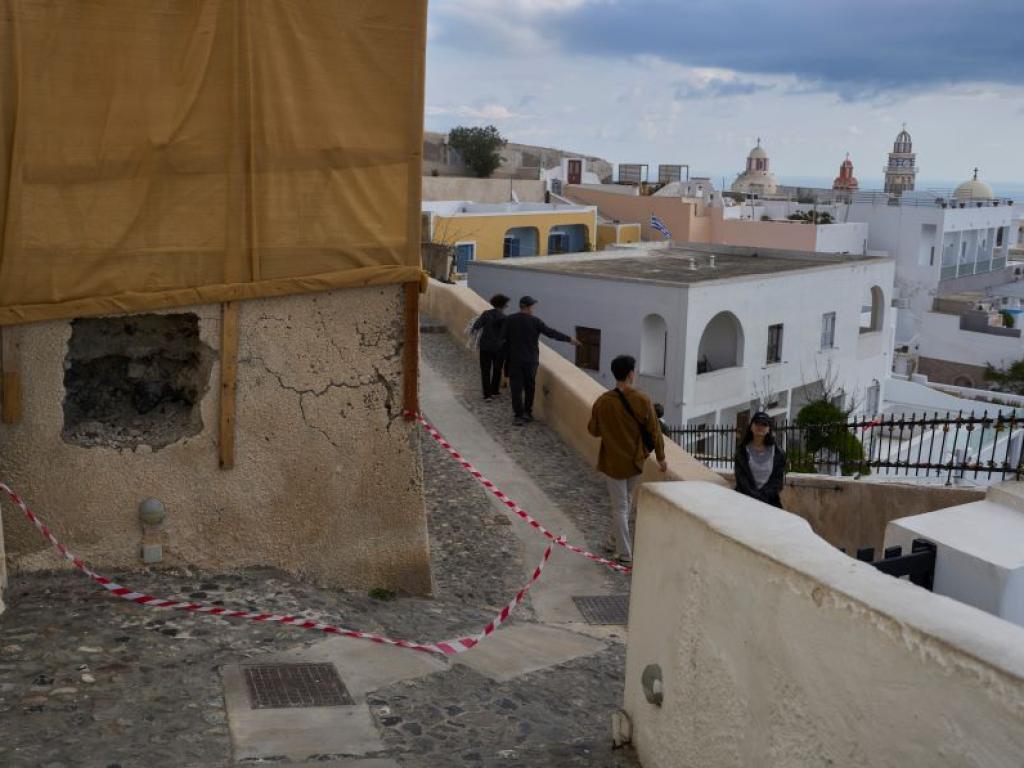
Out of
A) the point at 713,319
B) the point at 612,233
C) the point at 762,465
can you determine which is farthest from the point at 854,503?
the point at 612,233

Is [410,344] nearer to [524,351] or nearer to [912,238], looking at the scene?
[524,351]

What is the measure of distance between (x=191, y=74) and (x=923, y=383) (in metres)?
38.3

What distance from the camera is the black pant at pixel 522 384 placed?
39.5 feet

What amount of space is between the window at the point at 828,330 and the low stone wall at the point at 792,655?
30623mm

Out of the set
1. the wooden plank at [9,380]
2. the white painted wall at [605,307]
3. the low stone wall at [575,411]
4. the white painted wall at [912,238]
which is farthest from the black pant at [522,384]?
the white painted wall at [912,238]

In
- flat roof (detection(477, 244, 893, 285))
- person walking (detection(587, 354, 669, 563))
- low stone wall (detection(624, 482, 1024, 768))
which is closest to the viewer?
low stone wall (detection(624, 482, 1024, 768))

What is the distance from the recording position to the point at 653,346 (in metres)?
29.9

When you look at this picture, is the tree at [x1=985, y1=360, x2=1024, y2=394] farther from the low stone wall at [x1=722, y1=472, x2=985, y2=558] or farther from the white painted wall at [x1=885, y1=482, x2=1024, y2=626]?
the white painted wall at [x1=885, y1=482, x2=1024, y2=626]

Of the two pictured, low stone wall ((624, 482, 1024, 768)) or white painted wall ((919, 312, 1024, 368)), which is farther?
white painted wall ((919, 312, 1024, 368))

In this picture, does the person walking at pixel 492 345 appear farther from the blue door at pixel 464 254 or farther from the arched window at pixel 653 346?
the blue door at pixel 464 254

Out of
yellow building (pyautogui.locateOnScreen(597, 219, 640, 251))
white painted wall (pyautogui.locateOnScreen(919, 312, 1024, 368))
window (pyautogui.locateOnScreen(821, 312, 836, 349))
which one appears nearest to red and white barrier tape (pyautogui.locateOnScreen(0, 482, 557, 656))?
window (pyautogui.locateOnScreen(821, 312, 836, 349))

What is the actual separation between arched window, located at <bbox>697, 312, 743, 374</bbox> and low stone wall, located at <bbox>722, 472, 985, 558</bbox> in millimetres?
19821

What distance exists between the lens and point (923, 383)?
41188mm

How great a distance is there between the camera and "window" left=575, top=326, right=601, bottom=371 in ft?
101
